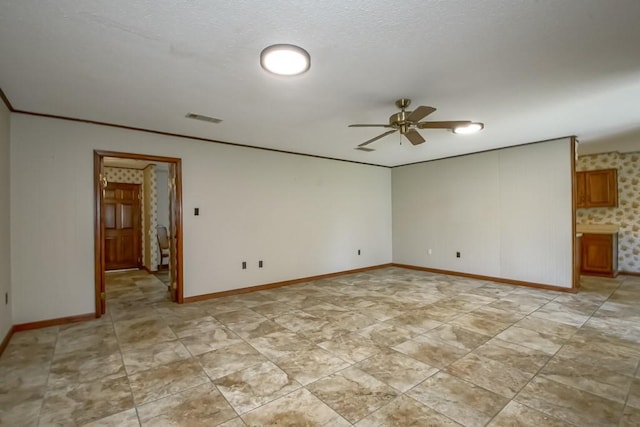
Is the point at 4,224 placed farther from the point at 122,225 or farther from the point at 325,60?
the point at 122,225

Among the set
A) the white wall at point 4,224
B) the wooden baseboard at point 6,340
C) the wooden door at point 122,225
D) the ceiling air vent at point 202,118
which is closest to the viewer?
the wooden baseboard at point 6,340

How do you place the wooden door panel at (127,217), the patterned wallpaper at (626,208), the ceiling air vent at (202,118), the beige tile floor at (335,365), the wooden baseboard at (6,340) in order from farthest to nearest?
1. the wooden door panel at (127,217)
2. the patterned wallpaper at (626,208)
3. the ceiling air vent at (202,118)
4. the wooden baseboard at (6,340)
5. the beige tile floor at (335,365)

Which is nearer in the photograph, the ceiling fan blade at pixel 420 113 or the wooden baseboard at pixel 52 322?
the ceiling fan blade at pixel 420 113

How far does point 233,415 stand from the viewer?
1.93m

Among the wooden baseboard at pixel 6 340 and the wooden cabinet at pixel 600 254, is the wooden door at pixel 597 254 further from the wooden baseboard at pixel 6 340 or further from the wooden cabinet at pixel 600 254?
the wooden baseboard at pixel 6 340

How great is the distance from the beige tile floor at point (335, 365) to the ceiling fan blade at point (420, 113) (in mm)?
2194

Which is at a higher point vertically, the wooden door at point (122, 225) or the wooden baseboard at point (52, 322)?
the wooden door at point (122, 225)

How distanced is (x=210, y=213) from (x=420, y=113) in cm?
338

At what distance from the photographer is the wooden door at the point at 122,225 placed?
7.13m

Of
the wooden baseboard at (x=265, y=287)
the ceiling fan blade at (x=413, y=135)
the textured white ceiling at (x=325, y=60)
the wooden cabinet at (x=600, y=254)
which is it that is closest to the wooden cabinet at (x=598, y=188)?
the wooden cabinet at (x=600, y=254)

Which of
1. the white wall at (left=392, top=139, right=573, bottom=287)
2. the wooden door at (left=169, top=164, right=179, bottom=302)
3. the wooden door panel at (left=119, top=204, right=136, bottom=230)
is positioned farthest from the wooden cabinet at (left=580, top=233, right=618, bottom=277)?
the wooden door panel at (left=119, top=204, right=136, bottom=230)

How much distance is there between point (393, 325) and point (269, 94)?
2849 millimetres

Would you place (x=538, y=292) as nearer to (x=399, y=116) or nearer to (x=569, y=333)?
(x=569, y=333)

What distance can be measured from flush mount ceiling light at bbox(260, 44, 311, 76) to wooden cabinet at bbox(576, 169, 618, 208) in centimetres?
710
